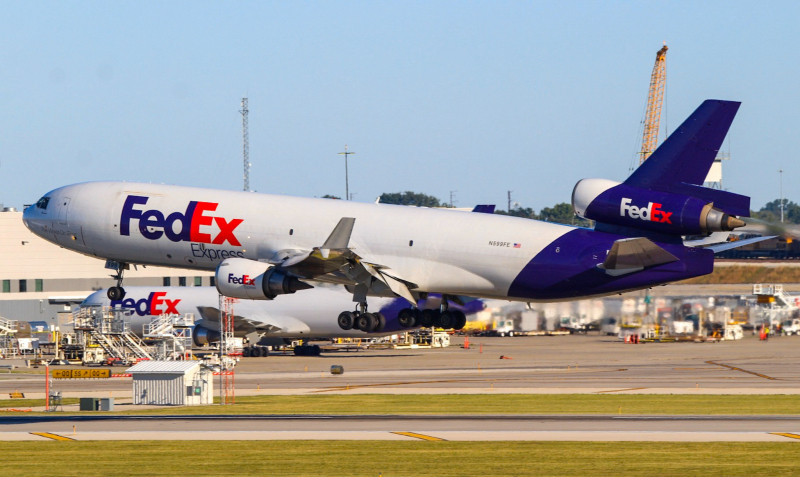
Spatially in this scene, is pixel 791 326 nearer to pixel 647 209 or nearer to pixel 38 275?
pixel 647 209

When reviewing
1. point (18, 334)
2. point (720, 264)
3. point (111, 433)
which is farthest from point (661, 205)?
point (18, 334)

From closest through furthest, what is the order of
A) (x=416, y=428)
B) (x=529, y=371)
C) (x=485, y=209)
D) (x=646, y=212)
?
(x=416, y=428) < (x=646, y=212) < (x=485, y=209) < (x=529, y=371)

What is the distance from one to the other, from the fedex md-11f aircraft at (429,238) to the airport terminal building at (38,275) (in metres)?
73.5

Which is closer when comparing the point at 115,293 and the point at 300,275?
the point at 300,275

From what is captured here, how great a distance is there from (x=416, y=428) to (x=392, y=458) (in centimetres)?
800

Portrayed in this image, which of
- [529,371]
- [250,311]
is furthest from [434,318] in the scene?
[250,311]

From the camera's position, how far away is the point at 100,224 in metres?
54.2

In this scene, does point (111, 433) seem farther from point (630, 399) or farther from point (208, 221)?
point (630, 399)

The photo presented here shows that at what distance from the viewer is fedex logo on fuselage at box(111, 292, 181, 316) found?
9962 centimetres

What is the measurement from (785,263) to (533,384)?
77414 millimetres

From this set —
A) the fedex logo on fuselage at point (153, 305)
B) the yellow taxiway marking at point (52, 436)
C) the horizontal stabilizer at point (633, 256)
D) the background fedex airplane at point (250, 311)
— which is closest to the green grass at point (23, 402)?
the yellow taxiway marking at point (52, 436)

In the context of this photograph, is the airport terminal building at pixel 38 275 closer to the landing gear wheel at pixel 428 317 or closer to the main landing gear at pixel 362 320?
the landing gear wheel at pixel 428 317

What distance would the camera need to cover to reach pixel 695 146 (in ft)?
153

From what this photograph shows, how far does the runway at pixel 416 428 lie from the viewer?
40844 millimetres
